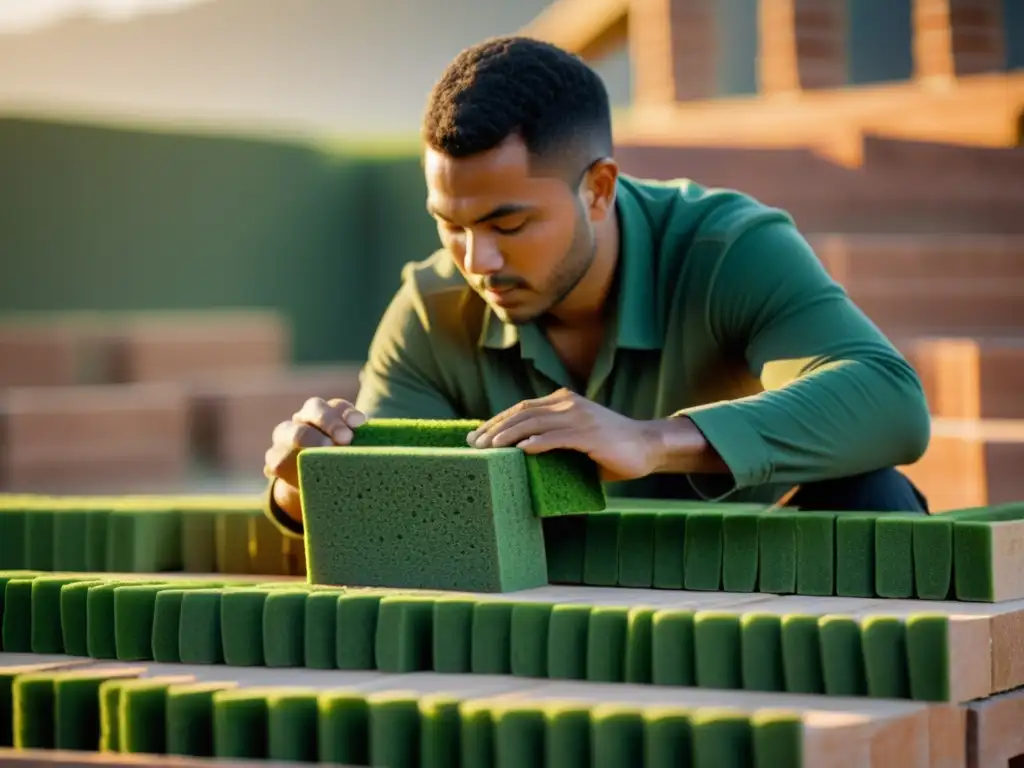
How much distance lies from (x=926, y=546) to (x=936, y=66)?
561 cm

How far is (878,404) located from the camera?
304cm

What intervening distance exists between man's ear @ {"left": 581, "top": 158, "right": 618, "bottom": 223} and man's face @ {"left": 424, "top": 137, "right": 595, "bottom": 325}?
49 millimetres

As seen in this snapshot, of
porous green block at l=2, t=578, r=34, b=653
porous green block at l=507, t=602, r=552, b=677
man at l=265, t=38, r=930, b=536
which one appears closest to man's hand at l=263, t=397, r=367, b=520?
man at l=265, t=38, r=930, b=536

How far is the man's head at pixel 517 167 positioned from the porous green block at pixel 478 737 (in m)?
1.03

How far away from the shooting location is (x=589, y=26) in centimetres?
962

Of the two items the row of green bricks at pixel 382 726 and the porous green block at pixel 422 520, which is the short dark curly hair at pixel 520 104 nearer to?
the porous green block at pixel 422 520

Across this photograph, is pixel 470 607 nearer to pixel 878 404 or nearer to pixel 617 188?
pixel 878 404

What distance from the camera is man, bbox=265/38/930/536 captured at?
290cm

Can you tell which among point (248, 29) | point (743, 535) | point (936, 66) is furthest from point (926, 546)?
point (248, 29)

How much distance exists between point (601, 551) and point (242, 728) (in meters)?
0.77

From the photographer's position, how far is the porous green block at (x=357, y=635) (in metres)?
2.54

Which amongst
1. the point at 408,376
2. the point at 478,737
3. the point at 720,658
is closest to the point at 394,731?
the point at 478,737

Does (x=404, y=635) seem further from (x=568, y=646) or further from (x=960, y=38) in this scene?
(x=960, y=38)

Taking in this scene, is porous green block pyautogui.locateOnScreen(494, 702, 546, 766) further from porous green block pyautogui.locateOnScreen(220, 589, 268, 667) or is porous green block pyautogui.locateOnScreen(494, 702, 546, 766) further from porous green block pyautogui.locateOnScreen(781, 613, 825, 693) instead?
porous green block pyautogui.locateOnScreen(220, 589, 268, 667)
